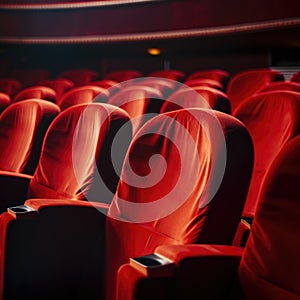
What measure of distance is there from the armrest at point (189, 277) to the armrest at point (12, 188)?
0.31 meters

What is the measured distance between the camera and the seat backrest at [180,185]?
347 mm

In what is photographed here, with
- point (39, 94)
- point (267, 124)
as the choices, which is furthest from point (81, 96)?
point (267, 124)

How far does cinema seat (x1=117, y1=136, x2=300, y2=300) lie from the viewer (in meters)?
0.30

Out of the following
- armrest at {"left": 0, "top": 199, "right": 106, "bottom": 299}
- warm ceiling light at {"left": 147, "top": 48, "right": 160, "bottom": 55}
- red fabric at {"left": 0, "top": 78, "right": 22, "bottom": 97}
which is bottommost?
armrest at {"left": 0, "top": 199, "right": 106, "bottom": 299}

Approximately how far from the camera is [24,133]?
0.69 meters

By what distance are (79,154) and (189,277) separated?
0.83 ft

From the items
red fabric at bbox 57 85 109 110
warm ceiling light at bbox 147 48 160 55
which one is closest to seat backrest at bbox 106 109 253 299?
red fabric at bbox 57 85 109 110

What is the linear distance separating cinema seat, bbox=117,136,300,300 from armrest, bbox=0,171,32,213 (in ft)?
1.03

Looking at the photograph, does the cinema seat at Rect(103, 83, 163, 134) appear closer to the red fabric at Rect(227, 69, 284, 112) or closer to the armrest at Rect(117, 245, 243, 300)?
the red fabric at Rect(227, 69, 284, 112)

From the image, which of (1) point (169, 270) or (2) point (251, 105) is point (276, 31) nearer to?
(2) point (251, 105)

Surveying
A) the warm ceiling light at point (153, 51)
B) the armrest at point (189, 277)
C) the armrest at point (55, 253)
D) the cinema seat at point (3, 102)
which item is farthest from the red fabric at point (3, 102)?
the warm ceiling light at point (153, 51)

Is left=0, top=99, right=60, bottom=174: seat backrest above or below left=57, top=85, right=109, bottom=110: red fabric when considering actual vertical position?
below

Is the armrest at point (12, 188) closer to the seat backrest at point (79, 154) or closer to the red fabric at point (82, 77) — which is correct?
the seat backrest at point (79, 154)

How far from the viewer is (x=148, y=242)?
402 millimetres
